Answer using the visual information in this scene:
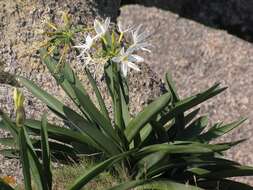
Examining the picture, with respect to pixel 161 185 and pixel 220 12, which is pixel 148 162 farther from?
pixel 220 12

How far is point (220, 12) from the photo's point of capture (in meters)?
10.6

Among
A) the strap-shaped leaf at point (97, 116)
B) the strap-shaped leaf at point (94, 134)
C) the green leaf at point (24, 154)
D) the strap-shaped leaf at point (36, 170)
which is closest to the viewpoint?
the green leaf at point (24, 154)

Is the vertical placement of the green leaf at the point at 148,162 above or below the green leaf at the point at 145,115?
below

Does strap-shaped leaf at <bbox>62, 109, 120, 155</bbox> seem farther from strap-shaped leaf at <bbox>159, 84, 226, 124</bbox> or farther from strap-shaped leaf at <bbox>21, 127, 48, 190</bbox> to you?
strap-shaped leaf at <bbox>159, 84, 226, 124</bbox>

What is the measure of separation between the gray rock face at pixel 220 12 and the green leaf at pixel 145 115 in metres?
6.13

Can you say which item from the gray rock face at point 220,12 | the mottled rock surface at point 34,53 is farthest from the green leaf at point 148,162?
the gray rock face at point 220,12

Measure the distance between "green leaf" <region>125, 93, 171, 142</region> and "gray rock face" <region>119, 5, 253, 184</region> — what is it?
292cm

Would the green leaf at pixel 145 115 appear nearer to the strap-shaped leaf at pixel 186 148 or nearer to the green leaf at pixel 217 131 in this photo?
the strap-shaped leaf at pixel 186 148

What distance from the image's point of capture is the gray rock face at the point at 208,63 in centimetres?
793

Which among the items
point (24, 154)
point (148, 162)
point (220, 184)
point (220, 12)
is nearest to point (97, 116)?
point (148, 162)

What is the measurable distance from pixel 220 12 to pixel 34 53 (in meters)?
4.92

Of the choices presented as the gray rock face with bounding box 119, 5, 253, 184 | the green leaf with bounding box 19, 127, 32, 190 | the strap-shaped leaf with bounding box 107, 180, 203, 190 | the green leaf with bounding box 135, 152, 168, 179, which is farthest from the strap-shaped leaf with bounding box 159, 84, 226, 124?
the gray rock face with bounding box 119, 5, 253, 184

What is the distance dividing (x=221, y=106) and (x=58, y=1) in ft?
7.80

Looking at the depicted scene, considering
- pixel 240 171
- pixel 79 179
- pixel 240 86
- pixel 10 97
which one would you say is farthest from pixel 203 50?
pixel 79 179
